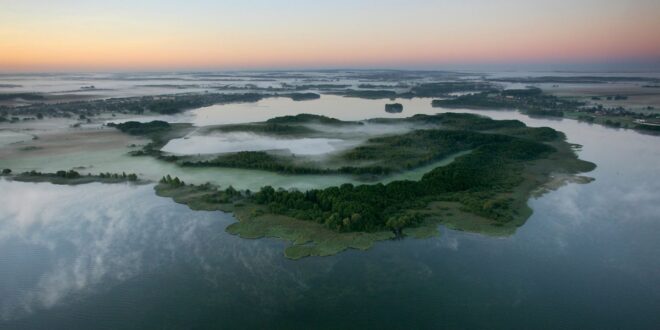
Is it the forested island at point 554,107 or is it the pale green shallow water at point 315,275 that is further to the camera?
the forested island at point 554,107

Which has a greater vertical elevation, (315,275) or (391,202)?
(391,202)

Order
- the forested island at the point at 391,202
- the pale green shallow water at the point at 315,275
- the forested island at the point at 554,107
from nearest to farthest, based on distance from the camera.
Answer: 1. the pale green shallow water at the point at 315,275
2. the forested island at the point at 391,202
3. the forested island at the point at 554,107

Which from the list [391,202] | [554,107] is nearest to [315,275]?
[391,202]

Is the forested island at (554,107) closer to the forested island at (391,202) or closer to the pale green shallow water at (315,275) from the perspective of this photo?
the forested island at (391,202)

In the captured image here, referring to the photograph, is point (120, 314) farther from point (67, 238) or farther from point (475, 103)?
point (475, 103)

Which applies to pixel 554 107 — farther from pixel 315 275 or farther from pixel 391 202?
pixel 315 275

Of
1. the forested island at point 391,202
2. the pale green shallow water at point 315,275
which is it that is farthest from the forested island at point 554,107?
the pale green shallow water at point 315,275

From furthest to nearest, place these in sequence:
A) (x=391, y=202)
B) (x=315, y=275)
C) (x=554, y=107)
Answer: (x=554, y=107)
(x=391, y=202)
(x=315, y=275)

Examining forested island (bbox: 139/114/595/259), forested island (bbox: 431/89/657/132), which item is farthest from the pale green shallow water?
forested island (bbox: 431/89/657/132)

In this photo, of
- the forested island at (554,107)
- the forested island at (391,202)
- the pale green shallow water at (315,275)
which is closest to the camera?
the pale green shallow water at (315,275)
